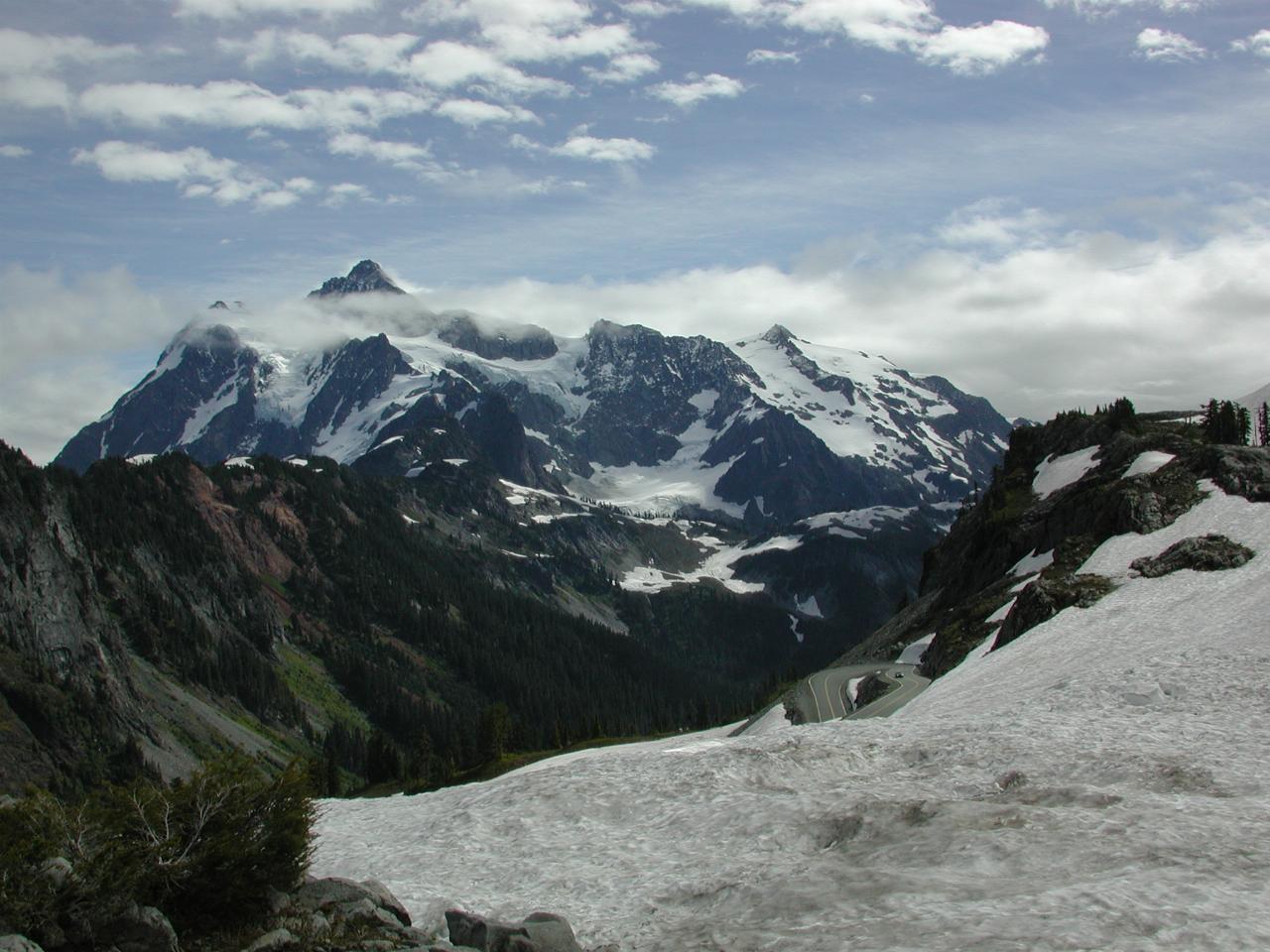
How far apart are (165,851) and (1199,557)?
59611 millimetres

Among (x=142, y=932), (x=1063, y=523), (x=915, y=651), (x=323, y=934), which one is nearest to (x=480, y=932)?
(x=323, y=934)

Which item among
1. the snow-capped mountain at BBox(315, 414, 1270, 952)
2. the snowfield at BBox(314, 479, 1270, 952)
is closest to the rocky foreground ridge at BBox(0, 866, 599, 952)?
the snow-capped mountain at BBox(315, 414, 1270, 952)

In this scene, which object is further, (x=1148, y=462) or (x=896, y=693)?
(x=1148, y=462)

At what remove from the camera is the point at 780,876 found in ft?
78.1

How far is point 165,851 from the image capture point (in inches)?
872

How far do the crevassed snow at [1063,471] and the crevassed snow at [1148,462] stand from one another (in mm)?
15211

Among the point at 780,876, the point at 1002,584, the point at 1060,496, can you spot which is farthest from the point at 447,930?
the point at 1060,496

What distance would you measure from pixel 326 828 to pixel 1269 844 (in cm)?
3136

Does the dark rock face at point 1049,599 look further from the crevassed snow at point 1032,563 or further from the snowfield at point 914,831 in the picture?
the crevassed snow at point 1032,563

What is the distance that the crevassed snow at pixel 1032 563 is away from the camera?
9506cm

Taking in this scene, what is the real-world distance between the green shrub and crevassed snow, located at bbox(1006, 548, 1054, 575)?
268ft

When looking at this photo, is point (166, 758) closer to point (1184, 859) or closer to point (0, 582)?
point (0, 582)

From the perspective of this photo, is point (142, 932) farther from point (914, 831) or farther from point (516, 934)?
point (914, 831)

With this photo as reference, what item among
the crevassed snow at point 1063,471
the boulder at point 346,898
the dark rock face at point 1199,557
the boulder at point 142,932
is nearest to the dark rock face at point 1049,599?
the dark rock face at point 1199,557
